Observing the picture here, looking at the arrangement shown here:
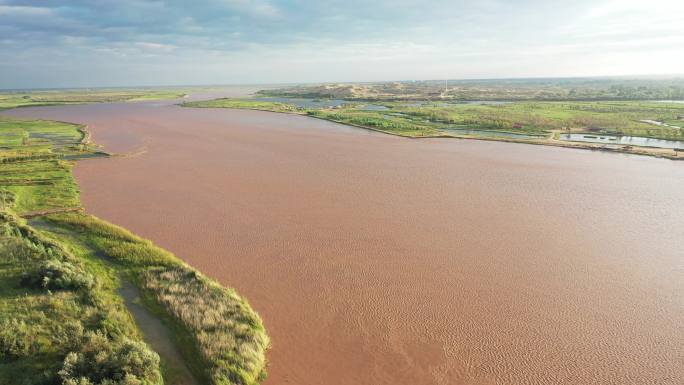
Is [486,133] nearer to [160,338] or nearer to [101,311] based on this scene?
[160,338]

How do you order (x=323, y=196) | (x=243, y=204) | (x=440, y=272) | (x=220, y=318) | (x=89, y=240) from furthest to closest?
(x=323, y=196)
(x=243, y=204)
(x=89, y=240)
(x=440, y=272)
(x=220, y=318)

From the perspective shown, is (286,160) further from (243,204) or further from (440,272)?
(440,272)

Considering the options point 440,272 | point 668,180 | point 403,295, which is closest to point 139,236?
point 403,295

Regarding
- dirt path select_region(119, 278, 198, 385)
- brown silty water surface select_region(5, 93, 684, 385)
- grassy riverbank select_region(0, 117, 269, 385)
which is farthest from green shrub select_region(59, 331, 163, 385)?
brown silty water surface select_region(5, 93, 684, 385)

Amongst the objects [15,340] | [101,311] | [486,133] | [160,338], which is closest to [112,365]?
[160,338]

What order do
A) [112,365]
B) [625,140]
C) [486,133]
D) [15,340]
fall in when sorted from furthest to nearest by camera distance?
[486,133] < [625,140] < [15,340] < [112,365]
